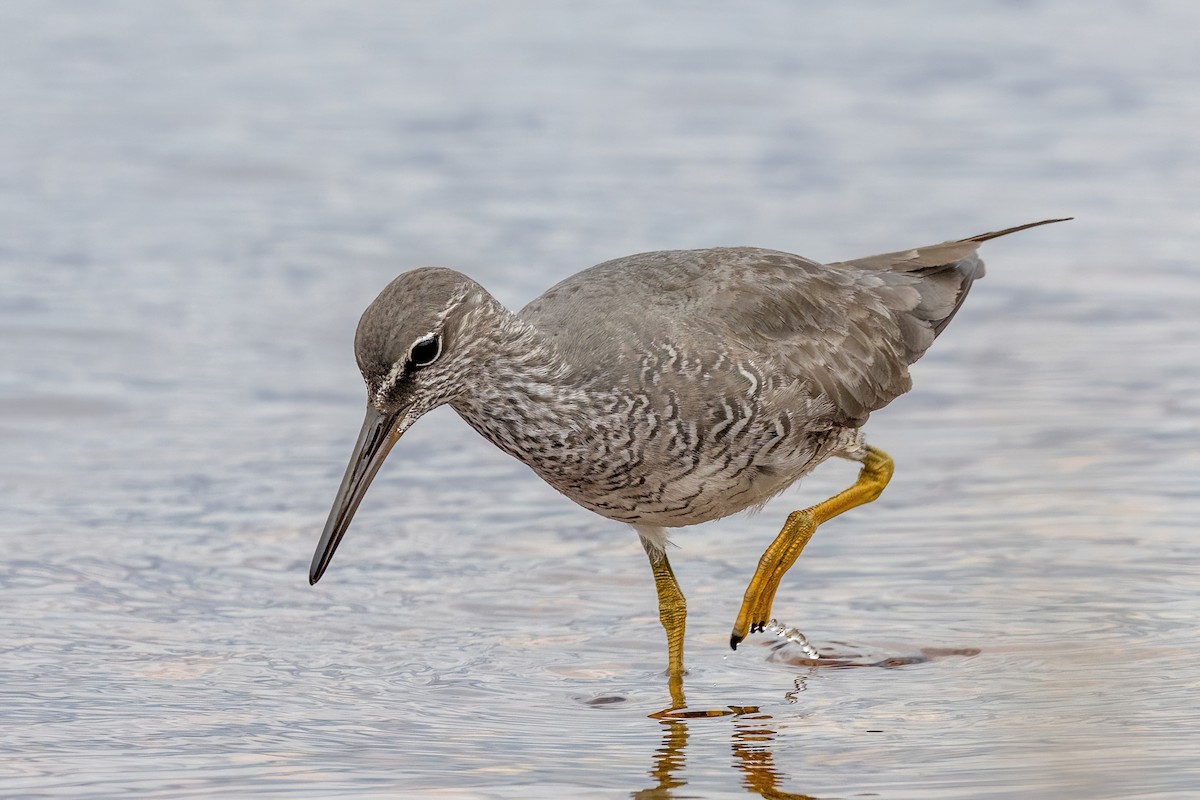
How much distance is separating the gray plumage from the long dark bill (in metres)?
0.08

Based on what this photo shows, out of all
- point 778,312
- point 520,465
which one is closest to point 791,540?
point 778,312

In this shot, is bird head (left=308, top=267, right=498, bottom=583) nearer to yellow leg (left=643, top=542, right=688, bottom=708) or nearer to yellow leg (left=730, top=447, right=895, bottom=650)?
yellow leg (left=643, top=542, right=688, bottom=708)

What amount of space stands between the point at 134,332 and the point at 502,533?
3737 mm

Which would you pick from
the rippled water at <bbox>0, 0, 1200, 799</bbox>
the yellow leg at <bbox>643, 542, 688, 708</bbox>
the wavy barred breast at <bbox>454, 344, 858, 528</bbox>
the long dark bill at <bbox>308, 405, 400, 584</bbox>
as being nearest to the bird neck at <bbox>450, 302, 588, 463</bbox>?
the wavy barred breast at <bbox>454, 344, 858, 528</bbox>

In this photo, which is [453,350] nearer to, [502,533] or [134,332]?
[502,533]

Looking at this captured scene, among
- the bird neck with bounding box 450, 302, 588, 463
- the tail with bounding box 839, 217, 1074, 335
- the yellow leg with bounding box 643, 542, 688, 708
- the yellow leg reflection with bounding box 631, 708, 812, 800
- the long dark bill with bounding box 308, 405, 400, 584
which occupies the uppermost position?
the tail with bounding box 839, 217, 1074, 335

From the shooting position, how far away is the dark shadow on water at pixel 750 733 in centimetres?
605

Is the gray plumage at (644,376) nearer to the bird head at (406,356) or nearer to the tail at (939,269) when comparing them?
the bird head at (406,356)

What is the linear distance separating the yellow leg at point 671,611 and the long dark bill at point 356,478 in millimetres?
1456

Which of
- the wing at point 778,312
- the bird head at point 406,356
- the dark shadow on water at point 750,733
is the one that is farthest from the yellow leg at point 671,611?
the bird head at point 406,356

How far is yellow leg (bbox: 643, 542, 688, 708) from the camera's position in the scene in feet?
24.6

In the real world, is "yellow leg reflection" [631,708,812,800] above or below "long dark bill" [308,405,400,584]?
below

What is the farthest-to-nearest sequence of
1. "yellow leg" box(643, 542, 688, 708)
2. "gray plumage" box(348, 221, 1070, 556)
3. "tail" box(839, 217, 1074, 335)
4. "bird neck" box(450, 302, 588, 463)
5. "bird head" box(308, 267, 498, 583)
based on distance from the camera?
"tail" box(839, 217, 1074, 335), "yellow leg" box(643, 542, 688, 708), "bird neck" box(450, 302, 588, 463), "gray plumage" box(348, 221, 1070, 556), "bird head" box(308, 267, 498, 583)

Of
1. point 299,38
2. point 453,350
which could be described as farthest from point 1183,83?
point 453,350
